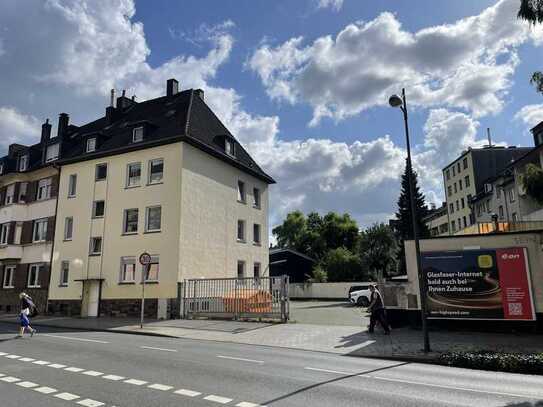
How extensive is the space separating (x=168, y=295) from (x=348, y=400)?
701 inches

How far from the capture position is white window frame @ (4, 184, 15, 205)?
32509 millimetres

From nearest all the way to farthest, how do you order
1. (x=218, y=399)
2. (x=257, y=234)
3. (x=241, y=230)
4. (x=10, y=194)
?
(x=218, y=399) < (x=241, y=230) < (x=257, y=234) < (x=10, y=194)

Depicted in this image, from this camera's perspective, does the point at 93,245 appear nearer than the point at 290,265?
Yes

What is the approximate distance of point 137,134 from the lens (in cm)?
2708

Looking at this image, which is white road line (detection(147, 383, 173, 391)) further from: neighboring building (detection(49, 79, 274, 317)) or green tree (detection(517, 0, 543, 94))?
neighboring building (detection(49, 79, 274, 317))

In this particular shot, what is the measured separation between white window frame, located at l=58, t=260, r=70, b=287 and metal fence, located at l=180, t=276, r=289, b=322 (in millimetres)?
9840

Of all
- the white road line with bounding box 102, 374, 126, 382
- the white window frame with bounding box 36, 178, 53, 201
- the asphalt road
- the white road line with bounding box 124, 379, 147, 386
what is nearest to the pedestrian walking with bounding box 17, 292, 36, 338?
the asphalt road

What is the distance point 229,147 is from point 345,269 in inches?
813

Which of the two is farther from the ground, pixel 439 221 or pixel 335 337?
pixel 439 221

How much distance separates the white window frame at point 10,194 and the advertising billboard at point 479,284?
31.3 m

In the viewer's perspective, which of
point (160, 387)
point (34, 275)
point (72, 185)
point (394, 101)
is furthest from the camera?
point (34, 275)

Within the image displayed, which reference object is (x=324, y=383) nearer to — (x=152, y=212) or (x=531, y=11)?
(x=531, y=11)

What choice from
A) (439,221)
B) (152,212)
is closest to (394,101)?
(152,212)

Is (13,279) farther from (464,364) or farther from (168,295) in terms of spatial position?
(464,364)
